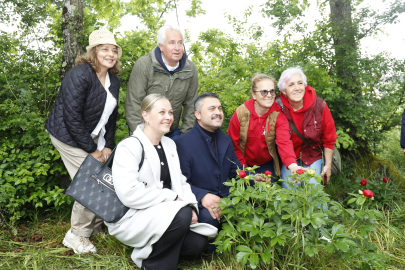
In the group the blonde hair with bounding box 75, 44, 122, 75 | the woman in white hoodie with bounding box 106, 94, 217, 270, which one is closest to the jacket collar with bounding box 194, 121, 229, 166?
the woman in white hoodie with bounding box 106, 94, 217, 270

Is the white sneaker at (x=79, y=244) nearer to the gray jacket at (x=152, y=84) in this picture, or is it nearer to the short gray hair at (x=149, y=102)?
the gray jacket at (x=152, y=84)

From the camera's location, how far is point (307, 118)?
332 cm

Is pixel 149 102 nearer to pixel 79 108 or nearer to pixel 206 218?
pixel 79 108

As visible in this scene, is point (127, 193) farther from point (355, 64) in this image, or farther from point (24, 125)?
point (355, 64)

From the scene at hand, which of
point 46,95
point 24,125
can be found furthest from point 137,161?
point 46,95

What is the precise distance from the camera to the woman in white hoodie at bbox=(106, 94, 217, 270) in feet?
8.13

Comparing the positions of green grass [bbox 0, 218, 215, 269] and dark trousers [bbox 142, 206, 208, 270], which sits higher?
dark trousers [bbox 142, 206, 208, 270]

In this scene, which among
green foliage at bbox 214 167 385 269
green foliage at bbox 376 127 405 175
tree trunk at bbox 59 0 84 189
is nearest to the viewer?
green foliage at bbox 214 167 385 269

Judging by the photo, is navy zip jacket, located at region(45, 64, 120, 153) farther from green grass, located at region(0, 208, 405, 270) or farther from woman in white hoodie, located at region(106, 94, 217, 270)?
green grass, located at region(0, 208, 405, 270)

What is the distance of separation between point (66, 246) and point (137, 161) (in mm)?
1436

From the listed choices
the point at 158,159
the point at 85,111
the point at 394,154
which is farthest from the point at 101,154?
the point at 394,154

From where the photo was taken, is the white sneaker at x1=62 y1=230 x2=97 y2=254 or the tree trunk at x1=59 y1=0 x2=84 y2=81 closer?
the white sneaker at x1=62 y1=230 x2=97 y2=254

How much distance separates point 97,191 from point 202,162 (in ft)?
3.47

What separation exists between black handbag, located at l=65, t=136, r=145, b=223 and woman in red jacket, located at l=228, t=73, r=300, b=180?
4.24 ft
